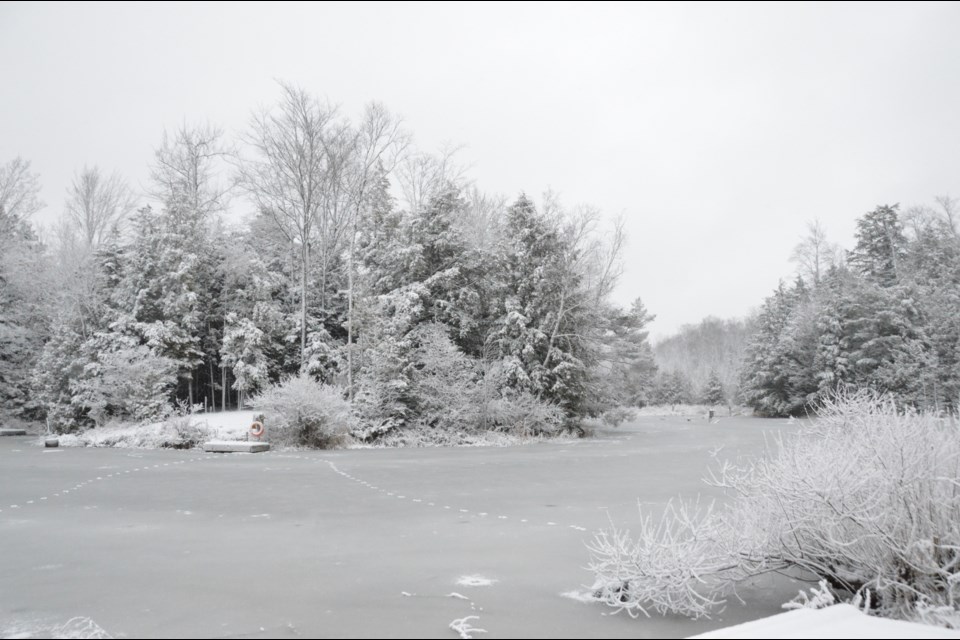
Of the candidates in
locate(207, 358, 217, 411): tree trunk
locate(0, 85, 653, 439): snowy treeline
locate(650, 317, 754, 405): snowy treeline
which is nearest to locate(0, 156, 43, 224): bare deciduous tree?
locate(0, 85, 653, 439): snowy treeline

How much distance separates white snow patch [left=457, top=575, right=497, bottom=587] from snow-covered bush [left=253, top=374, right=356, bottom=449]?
16856 millimetres

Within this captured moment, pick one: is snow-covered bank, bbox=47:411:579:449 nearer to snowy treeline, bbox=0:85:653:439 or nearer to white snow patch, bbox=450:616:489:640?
snowy treeline, bbox=0:85:653:439

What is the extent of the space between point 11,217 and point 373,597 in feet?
132

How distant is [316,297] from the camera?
34750mm

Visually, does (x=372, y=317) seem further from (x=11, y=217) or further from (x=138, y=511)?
(x=11, y=217)

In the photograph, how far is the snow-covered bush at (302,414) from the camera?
21.9m

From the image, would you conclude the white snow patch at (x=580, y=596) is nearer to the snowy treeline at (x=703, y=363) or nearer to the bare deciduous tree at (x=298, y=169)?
the bare deciduous tree at (x=298, y=169)

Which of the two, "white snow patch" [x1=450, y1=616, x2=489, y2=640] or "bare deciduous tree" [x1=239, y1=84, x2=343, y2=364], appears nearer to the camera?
"white snow patch" [x1=450, y1=616, x2=489, y2=640]

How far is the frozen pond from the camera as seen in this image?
4.84m

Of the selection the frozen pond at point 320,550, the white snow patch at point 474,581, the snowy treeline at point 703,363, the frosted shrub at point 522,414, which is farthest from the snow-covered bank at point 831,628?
the snowy treeline at point 703,363

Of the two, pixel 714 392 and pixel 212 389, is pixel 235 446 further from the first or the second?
pixel 714 392

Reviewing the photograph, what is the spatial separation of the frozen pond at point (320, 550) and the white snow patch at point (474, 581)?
0.02 metres

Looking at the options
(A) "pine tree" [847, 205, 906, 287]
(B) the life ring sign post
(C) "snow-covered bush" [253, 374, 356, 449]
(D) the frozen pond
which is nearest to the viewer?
(D) the frozen pond

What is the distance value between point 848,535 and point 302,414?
19.2 meters
